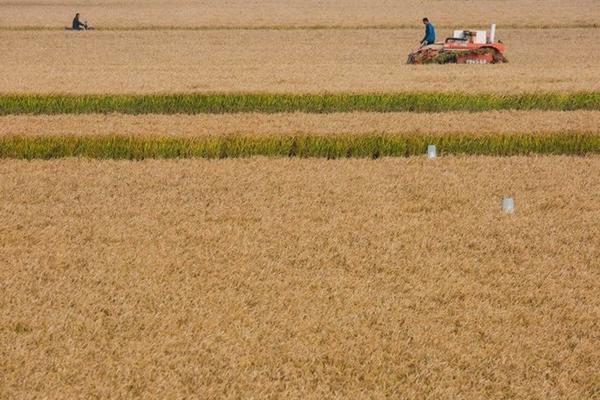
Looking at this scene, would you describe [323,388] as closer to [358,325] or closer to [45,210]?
[358,325]

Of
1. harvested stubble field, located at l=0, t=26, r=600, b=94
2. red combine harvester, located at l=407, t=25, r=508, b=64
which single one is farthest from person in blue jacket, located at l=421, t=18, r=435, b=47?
harvested stubble field, located at l=0, t=26, r=600, b=94

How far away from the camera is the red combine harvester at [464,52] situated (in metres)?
28.4

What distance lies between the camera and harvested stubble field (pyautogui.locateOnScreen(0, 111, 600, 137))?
15859mm

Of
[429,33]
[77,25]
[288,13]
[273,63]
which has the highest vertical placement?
[429,33]

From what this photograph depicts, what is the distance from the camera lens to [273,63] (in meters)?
29.5

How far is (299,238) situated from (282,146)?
16.7 feet

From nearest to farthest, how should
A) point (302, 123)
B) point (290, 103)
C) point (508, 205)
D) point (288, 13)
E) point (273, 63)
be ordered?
point (508, 205), point (302, 123), point (290, 103), point (273, 63), point (288, 13)

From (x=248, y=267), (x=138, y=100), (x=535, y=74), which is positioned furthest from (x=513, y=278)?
(x=535, y=74)

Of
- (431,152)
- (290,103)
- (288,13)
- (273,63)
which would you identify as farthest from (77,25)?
(431,152)

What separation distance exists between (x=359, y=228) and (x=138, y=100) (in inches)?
419

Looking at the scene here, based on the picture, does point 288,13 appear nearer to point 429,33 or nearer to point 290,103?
point 429,33

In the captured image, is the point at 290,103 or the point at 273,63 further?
the point at 273,63

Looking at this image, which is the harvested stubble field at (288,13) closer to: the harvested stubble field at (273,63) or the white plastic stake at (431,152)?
the harvested stubble field at (273,63)

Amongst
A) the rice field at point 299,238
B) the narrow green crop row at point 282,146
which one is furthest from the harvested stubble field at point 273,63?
the narrow green crop row at point 282,146
